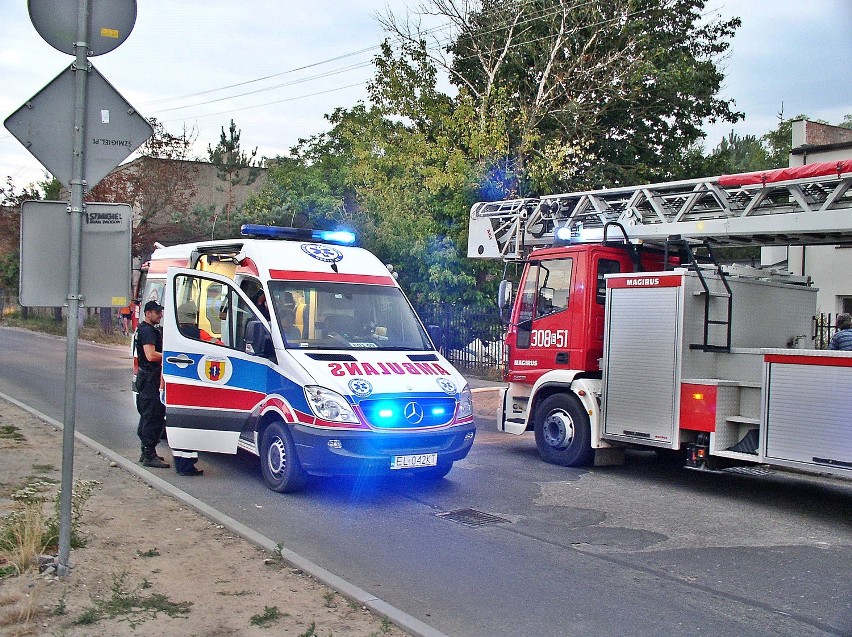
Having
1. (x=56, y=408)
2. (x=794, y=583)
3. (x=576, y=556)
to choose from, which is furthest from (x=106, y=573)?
(x=56, y=408)

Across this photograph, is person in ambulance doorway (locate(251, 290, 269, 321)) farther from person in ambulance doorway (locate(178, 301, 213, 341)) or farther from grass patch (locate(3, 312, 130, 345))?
grass patch (locate(3, 312, 130, 345))

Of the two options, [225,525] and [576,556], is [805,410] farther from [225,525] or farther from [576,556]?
[225,525]

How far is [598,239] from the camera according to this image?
11.2 metres

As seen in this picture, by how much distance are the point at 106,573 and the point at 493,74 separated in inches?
887

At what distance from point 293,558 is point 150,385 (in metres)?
4.20

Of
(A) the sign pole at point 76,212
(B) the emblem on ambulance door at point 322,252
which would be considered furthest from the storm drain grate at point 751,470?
(A) the sign pole at point 76,212

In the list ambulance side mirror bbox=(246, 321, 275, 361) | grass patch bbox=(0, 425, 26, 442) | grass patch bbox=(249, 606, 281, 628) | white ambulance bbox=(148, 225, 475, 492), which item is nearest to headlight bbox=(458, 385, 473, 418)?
white ambulance bbox=(148, 225, 475, 492)

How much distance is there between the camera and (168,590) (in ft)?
17.7

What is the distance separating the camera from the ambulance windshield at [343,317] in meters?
8.80

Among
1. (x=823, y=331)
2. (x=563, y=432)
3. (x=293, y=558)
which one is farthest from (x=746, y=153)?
(x=293, y=558)

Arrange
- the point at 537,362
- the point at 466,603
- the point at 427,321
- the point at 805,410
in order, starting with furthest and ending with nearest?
the point at 427,321, the point at 537,362, the point at 805,410, the point at 466,603

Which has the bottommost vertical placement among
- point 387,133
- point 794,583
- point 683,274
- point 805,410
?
point 794,583

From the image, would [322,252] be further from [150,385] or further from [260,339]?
[150,385]

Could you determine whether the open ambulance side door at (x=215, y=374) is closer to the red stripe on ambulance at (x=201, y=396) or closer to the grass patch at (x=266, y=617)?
the red stripe on ambulance at (x=201, y=396)
